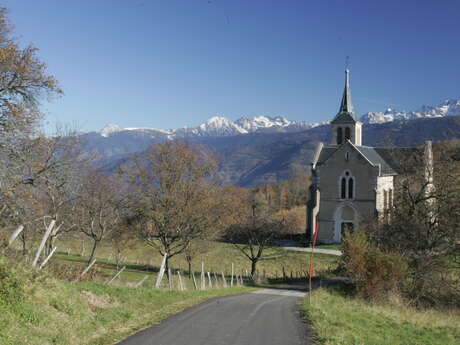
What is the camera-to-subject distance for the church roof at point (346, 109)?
6650 cm

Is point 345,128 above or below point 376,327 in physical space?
above

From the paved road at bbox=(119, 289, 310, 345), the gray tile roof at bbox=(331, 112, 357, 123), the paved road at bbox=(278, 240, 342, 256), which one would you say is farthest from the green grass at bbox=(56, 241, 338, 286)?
the paved road at bbox=(119, 289, 310, 345)

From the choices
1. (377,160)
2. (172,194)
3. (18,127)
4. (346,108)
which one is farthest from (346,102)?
(18,127)

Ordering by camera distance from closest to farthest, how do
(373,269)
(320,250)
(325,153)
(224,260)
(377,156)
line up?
(373,269)
(224,260)
(320,250)
(377,156)
(325,153)

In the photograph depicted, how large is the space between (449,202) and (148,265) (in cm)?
2752

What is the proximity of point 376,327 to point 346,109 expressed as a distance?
5692cm

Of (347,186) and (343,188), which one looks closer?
(347,186)

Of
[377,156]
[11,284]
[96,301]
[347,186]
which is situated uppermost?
[377,156]

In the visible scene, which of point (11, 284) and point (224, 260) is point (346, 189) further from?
point (11, 284)

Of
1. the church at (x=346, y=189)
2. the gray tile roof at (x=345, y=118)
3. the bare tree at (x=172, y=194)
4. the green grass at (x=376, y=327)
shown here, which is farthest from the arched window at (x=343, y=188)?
the green grass at (x=376, y=327)

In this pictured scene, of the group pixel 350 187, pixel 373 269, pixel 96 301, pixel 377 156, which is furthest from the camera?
pixel 377 156

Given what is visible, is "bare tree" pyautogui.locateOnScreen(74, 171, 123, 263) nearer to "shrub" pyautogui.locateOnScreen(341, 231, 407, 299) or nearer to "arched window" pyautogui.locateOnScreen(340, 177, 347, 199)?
"shrub" pyautogui.locateOnScreen(341, 231, 407, 299)

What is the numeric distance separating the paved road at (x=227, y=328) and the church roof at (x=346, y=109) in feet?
171

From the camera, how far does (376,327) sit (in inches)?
619
